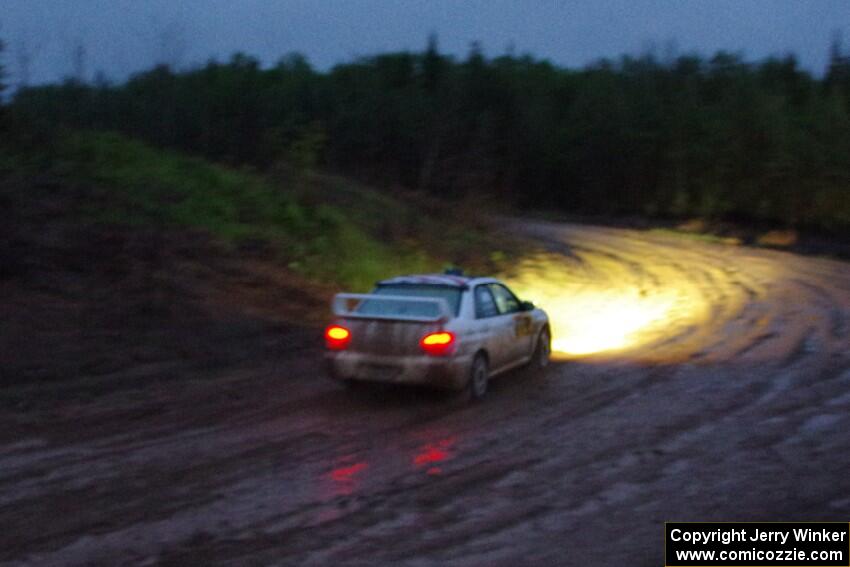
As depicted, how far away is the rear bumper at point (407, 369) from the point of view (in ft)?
35.9

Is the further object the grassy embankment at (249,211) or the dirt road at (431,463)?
the grassy embankment at (249,211)

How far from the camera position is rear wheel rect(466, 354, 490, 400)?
1142 centimetres

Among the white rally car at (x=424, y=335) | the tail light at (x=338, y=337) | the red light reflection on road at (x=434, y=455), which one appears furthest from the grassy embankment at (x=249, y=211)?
the red light reflection on road at (x=434, y=455)

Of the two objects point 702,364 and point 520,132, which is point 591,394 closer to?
point 702,364

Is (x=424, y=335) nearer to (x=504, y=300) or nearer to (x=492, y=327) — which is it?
(x=492, y=327)

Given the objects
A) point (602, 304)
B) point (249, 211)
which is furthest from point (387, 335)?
point (602, 304)

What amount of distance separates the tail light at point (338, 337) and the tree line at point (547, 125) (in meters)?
19.4

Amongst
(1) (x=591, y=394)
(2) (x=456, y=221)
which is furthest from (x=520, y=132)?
(1) (x=591, y=394)

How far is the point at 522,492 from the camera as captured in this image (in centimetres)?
754

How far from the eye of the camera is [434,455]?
8836 millimetres

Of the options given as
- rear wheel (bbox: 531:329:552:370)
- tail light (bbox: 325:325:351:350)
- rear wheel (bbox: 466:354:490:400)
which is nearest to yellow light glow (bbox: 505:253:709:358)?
rear wheel (bbox: 531:329:552:370)

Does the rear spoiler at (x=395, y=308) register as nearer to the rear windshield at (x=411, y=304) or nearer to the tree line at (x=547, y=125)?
the rear windshield at (x=411, y=304)

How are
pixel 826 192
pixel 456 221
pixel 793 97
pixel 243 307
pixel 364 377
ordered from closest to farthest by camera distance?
pixel 364 377, pixel 243 307, pixel 456 221, pixel 826 192, pixel 793 97

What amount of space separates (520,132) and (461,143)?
2162 centimetres
